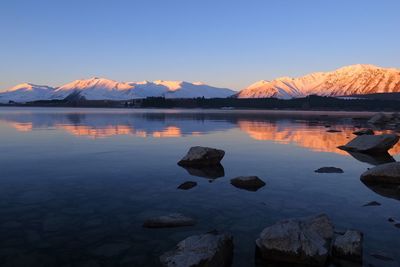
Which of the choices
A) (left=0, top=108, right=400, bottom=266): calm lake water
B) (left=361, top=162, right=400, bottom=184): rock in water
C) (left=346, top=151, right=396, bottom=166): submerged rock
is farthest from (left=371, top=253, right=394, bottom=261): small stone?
(left=346, top=151, right=396, bottom=166): submerged rock

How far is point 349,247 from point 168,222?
5.31m

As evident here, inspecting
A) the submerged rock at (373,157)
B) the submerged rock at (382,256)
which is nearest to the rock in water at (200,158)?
the submerged rock at (373,157)

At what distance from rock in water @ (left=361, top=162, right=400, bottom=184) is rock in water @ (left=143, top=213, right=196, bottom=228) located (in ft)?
35.5

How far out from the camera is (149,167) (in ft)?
70.8

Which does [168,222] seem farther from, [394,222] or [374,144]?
[374,144]

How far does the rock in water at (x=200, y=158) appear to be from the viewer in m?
22.4

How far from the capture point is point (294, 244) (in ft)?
30.9

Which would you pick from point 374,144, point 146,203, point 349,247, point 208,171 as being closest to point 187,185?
point 146,203

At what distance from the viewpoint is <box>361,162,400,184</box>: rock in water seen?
59.3ft

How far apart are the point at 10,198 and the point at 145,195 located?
16.8 feet

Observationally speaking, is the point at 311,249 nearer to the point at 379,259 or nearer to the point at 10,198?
the point at 379,259

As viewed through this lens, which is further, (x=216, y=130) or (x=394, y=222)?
(x=216, y=130)

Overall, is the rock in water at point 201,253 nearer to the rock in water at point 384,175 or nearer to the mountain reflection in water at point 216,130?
the rock in water at point 384,175

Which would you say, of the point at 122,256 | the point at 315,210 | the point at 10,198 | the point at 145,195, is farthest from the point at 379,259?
the point at 10,198
